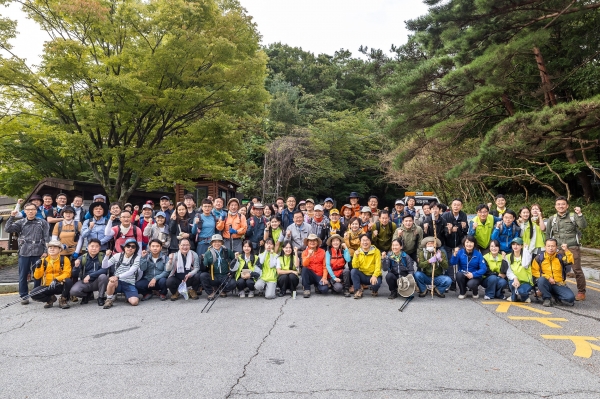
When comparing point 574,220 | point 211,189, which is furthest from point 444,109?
point 211,189

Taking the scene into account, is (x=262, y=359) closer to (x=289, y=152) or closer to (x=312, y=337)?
(x=312, y=337)

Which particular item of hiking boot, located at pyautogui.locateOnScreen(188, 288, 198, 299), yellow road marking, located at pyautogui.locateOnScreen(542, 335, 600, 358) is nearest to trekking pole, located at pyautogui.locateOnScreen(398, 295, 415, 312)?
yellow road marking, located at pyautogui.locateOnScreen(542, 335, 600, 358)

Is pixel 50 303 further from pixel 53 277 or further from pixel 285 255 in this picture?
pixel 285 255

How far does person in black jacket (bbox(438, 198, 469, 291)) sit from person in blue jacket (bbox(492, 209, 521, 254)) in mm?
590

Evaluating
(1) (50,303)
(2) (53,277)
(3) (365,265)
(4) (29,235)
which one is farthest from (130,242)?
(3) (365,265)

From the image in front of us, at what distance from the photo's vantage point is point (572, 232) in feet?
22.1

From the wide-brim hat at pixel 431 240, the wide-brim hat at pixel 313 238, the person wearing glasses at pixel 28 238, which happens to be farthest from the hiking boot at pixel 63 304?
the wide-brim hat at pixel 431 240

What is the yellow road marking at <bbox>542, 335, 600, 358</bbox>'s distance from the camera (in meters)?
4.12

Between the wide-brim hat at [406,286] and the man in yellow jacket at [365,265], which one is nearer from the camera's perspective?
the wide-brim hat at [406,286]

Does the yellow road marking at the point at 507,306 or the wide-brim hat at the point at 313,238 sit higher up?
the wide-brim hat at the point at 313,238

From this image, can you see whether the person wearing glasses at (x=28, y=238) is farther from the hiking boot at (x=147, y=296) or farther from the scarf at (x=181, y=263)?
the scarf at (x=181, y=263)

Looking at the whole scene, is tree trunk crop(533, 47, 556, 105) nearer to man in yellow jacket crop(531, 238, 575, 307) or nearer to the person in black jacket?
the person in black jacket

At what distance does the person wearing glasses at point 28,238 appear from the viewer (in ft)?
22.3

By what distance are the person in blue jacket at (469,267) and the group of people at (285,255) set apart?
0.02 meters
